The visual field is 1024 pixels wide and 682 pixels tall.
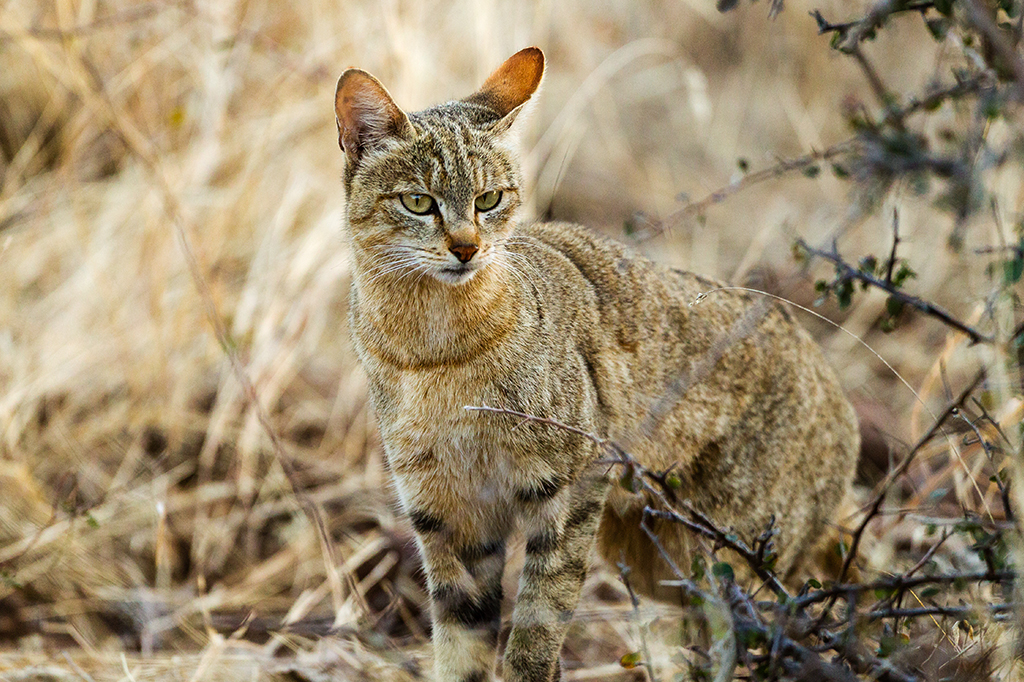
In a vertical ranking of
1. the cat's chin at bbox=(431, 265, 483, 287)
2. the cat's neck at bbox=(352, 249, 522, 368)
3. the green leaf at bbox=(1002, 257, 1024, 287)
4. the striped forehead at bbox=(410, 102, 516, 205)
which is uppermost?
the striped forehead at bbox=(410, 102, 516, 205)

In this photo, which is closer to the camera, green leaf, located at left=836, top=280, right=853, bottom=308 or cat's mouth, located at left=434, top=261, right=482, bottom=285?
green leaf, located at left=836, top=280, right=853, bottom=308

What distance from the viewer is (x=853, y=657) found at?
1834 mm

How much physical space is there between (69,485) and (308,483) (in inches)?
39.5

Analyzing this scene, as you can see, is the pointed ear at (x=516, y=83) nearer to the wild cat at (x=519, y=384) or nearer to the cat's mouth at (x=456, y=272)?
the wild cat at (x=519, y=384)

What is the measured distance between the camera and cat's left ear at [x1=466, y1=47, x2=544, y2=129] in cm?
282

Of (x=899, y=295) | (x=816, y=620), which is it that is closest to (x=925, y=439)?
(x=899, y=295)

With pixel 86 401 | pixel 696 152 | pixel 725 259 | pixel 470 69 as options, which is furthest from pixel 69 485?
pixel 696 152

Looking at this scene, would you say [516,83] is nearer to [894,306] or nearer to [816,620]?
[894,306]

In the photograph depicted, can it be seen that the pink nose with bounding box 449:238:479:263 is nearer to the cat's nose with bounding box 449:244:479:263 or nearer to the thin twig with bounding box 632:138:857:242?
the cat's nose with bounding box 449:244:479:263

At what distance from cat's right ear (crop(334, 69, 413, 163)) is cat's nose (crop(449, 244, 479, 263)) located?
0.39 m

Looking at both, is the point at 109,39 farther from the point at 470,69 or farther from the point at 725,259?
the point at 725,259

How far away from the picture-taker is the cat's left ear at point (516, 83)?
9.27 ft

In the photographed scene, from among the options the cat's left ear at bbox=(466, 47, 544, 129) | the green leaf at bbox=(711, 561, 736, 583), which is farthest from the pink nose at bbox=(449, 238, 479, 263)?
the green leaf at bbox=(711, 561, 736, 583)

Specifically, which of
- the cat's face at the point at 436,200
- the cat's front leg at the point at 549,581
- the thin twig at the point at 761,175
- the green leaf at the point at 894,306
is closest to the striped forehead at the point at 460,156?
the cat's face at the point at 436,200
